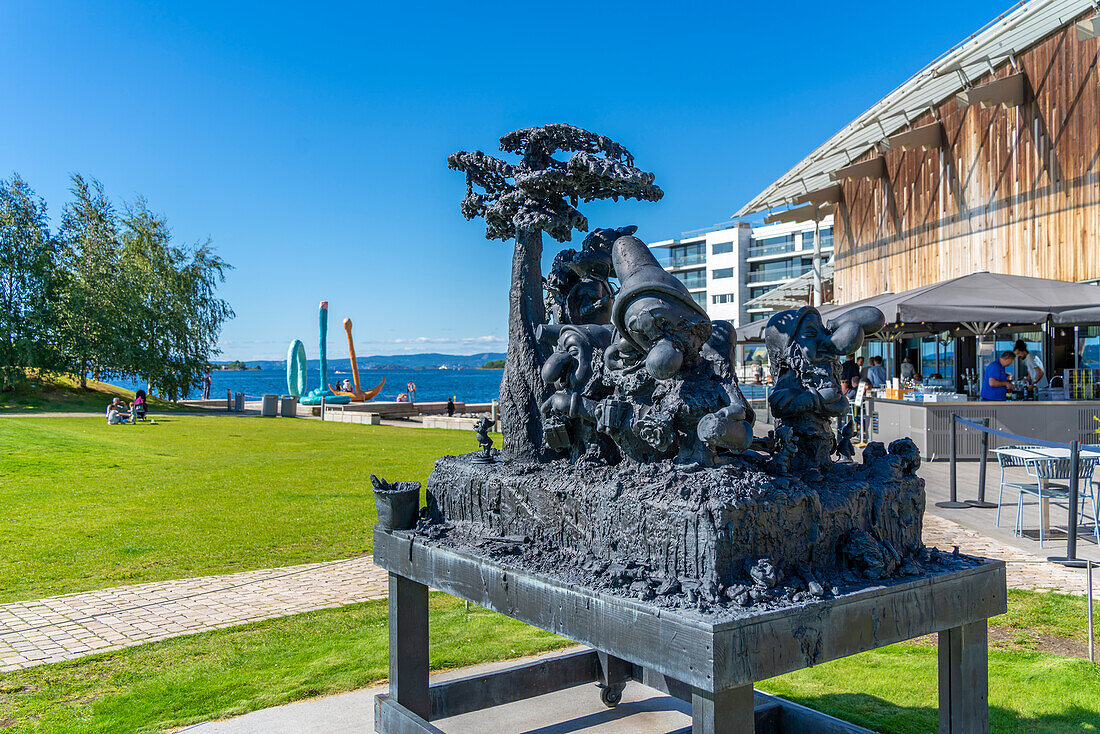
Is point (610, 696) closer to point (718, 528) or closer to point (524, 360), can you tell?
point (524, 360)

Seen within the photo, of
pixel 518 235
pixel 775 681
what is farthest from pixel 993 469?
pixel 518 235

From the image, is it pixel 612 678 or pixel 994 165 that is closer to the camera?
pixel 612 678

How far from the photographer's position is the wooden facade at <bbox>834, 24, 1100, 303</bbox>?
15312mm

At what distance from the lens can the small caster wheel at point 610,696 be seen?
415 centimetres

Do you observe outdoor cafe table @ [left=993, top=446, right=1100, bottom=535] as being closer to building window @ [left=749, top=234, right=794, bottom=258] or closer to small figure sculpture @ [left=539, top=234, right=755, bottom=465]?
A: small figure sculpture @ [left=539, top=234, right=755, bottom=465]

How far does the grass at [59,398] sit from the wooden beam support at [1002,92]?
28.8 meters

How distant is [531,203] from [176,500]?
10021 mm

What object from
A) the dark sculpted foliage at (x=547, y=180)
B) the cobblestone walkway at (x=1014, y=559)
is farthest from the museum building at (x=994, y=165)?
the dark sculpted foliage at (x=547, y=180)

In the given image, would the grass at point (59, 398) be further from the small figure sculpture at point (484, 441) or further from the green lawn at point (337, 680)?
the small figure sculpture at point (484, 441)

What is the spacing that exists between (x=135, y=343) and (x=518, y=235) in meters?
33.6

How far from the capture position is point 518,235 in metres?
3.57

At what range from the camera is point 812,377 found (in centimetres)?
279

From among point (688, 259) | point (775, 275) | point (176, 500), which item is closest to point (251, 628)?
point (176, 500)

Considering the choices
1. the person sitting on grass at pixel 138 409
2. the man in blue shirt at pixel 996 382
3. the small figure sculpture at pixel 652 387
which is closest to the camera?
the small figure sculpture at pixel 652 387
